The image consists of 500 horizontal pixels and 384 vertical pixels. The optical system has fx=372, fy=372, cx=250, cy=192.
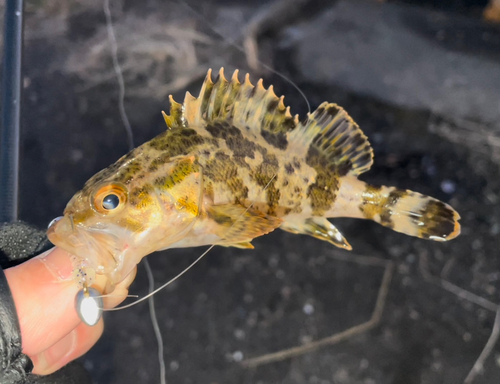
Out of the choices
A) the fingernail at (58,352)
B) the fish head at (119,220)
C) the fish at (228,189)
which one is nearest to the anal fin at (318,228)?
the fish at (228,189)

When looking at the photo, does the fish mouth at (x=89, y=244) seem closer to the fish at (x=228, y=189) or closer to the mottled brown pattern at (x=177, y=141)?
the fish at (x=228, y=189)

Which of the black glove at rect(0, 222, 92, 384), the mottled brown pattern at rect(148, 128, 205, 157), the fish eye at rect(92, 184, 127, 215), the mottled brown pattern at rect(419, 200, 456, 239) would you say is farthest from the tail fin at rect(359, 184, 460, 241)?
the black glove at rect(0, 222, 92, 384)

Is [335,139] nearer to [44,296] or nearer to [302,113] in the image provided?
[44,296]

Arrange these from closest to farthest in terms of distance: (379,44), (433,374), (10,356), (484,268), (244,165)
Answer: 1. (10,356)
2. (244,165)
3. (433,374)
4. (484,268)
5. (379,44)

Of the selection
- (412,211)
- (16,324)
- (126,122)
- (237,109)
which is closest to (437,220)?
(412,211)

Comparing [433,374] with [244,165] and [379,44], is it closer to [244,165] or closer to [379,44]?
[244,165]

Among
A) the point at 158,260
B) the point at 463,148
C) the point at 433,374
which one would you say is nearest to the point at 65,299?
the point at 158,260

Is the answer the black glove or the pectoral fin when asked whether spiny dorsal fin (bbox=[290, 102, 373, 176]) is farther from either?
Result: the black glove
